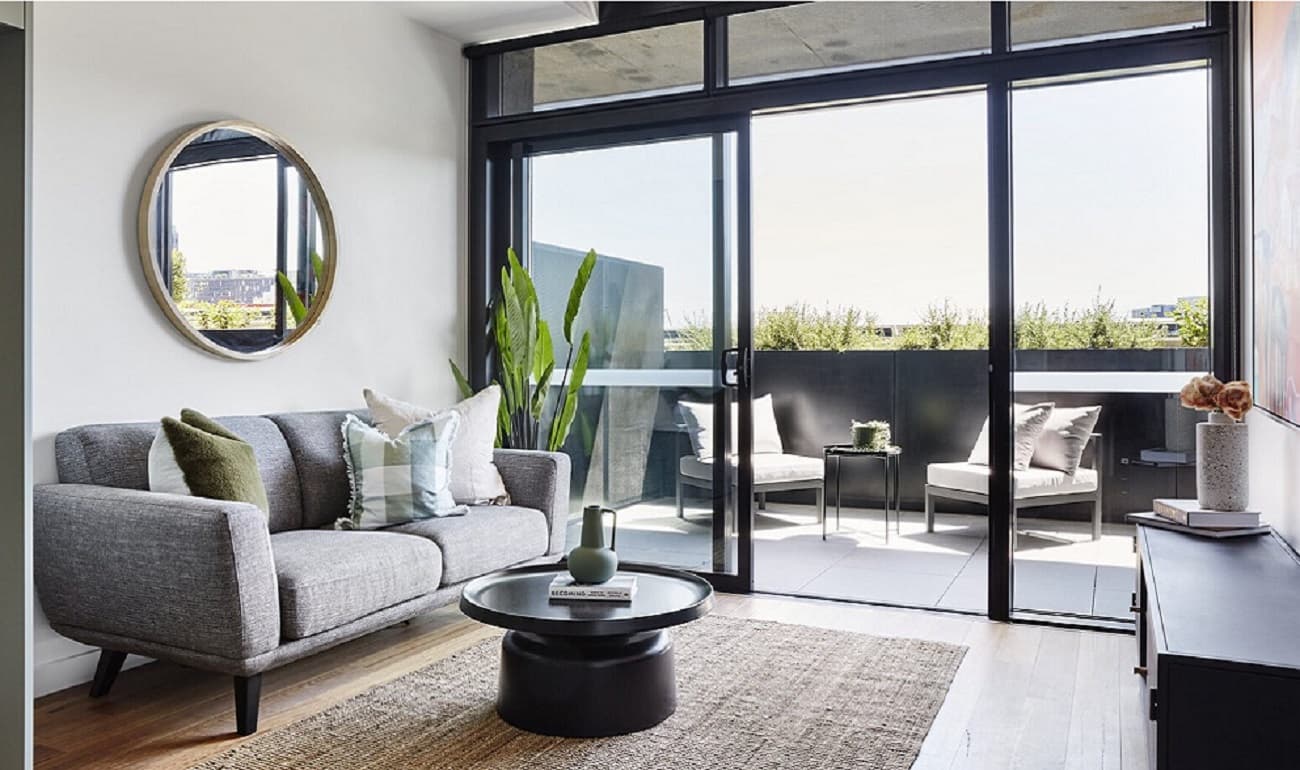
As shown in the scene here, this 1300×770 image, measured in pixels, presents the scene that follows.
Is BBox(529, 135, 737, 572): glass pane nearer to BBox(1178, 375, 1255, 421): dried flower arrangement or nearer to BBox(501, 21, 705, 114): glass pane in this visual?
BBox(501, 21, 705, 114): glass pane

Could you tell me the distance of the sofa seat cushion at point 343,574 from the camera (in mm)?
2766

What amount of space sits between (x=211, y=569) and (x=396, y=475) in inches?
42.7

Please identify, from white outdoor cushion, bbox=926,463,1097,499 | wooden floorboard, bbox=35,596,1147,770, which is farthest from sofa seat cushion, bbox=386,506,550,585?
white outdoor cushion, bbox=926,463,1097,499

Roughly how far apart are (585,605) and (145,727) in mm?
1278

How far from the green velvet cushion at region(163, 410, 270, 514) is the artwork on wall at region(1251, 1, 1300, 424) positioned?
2817mm

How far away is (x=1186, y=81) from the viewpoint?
370cm

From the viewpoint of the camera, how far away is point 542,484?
4.10 metres

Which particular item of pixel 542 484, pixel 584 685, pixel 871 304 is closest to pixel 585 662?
pixel 584 685

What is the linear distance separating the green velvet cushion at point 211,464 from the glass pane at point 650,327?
6.47ft

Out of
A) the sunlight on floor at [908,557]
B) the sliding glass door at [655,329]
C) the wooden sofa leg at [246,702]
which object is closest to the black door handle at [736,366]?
the sliding glass door at [655,329]

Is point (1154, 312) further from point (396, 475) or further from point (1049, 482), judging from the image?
point (396, 475)

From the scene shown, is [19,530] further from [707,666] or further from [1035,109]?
[1035,109]

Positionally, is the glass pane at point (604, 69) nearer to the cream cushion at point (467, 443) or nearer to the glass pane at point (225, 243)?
the glass pane at point (225, 243)

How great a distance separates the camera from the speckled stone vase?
284 cm
